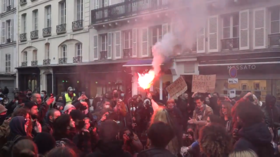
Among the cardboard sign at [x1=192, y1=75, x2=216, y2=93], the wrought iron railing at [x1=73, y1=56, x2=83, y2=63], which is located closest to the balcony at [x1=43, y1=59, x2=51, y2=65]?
the wrought iron railing at [x1=73, y1=56, x2=83, y2=63]

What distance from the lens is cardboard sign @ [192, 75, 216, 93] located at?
910 centimetres

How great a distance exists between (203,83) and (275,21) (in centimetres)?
471

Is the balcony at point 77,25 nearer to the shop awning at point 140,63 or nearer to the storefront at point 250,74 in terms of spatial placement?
the shop awning at point 140,63

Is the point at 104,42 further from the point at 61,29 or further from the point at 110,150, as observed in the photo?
the point at 110,150

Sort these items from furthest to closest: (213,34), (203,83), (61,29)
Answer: (61,29)
(213,34)
(203,83)

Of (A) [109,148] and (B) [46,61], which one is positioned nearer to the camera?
(A) [109,148]

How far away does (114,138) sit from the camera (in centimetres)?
305

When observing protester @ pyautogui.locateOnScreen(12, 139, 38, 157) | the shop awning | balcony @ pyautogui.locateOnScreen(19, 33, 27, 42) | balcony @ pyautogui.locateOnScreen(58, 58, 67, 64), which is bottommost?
protester @ pyautogui.locateOnScreen(12, 139, 38, 157)

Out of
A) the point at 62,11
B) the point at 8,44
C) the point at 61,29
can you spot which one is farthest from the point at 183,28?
the point at 8,44

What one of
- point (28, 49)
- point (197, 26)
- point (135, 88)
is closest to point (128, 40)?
point (135, 88)

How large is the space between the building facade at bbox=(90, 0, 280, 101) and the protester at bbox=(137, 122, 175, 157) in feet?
31.7

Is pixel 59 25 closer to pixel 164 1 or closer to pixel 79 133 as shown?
pixel 164 1

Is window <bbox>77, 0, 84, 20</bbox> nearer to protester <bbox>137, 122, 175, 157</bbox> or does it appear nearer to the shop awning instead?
the shop awning

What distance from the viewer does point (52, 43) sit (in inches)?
872
